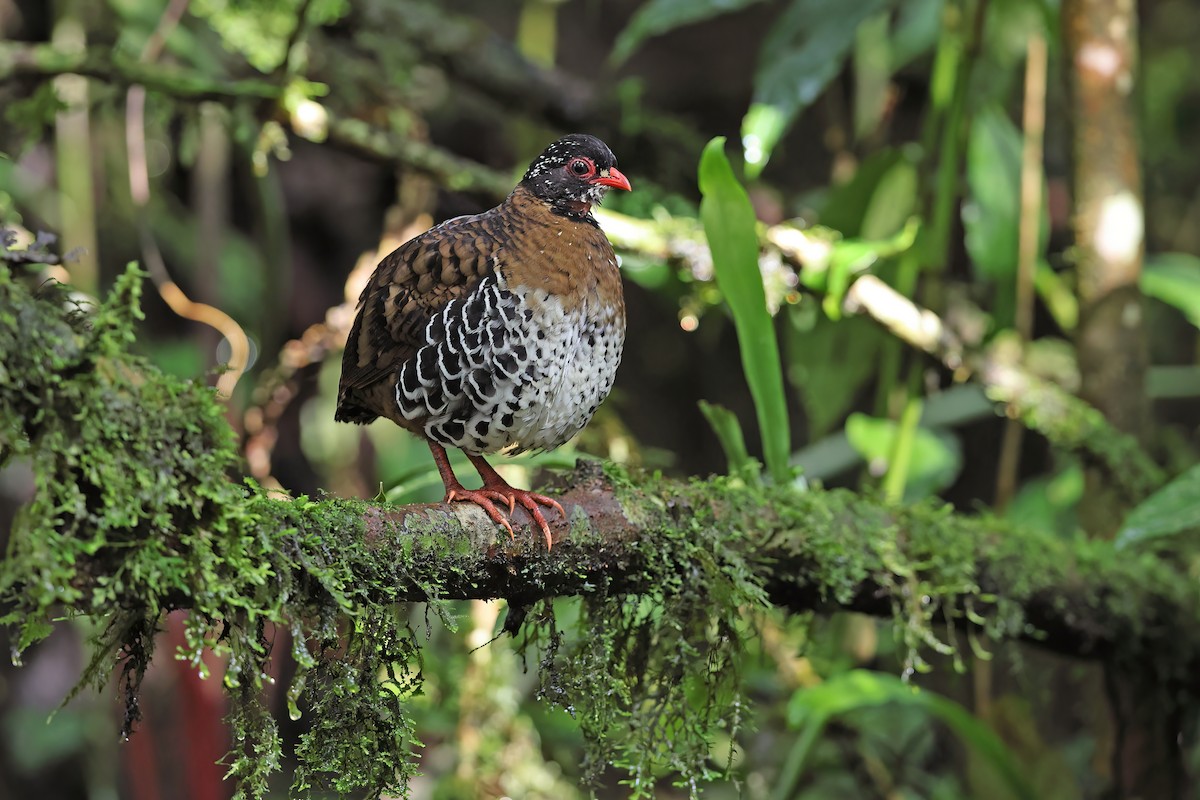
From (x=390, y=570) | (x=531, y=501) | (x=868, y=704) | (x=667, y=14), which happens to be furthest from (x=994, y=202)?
(x=390, y=570)

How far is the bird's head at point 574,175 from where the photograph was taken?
2.30m

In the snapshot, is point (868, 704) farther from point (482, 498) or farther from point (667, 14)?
point (667, 14)

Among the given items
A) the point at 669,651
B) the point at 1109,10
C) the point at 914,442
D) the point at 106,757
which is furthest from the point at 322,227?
the point at 669,651

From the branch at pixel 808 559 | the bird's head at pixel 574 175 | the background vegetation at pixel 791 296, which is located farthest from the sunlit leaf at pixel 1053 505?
the bird's head at pixel 574 175

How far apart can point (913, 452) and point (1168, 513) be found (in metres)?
1.31

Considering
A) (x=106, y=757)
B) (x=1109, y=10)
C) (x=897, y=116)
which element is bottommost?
(x=106, y=757)

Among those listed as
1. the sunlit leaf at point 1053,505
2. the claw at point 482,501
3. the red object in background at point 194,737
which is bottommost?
the red object in background at point 194,737

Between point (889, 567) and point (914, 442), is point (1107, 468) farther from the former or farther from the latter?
point (889, 567)

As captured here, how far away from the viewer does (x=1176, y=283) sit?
3.49m

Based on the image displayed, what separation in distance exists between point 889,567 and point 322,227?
4023 mm

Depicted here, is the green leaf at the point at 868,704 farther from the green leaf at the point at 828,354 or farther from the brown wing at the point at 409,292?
the brown wing at the point at 409,292

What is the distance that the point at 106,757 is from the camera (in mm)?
4758

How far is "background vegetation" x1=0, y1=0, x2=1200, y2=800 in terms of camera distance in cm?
298

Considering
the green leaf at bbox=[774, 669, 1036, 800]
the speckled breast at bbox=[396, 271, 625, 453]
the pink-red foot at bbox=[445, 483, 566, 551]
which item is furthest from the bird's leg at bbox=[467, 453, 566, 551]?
the green leaf at bbox=[774, 669, 1036, 800]
